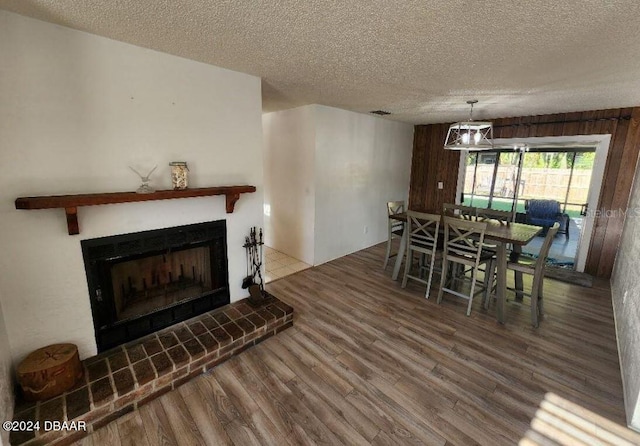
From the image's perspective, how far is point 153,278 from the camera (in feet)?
8.05

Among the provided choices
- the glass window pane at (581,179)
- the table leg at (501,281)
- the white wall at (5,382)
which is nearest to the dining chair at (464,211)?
the table leg at (501,281)

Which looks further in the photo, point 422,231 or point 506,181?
point 506,181

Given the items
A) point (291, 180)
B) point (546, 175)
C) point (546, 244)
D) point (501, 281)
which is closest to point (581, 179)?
point (546, 175)

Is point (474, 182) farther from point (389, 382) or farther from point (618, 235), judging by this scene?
point (389, 382)

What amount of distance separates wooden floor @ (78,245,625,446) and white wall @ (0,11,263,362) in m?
0.97

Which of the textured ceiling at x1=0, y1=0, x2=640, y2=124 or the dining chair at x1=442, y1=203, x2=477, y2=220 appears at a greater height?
the textured ceiling at x1=0, y1=0, x2=640, y2=124

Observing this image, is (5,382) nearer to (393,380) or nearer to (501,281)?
(393,380)

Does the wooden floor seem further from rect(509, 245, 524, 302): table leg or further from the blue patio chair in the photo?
the blue patio chair

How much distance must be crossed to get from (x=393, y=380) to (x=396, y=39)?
8.02 ft

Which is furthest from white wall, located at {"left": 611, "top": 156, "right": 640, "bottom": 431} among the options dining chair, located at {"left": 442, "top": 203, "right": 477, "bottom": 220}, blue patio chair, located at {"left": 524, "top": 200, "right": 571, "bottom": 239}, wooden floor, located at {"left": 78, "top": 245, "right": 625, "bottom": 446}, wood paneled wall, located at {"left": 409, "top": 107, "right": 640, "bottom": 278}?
blue patio chair, located at {"left": 524, "top": 200, "right": 571, "bottom": 239}

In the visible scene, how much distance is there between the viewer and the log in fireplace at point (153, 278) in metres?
2.14

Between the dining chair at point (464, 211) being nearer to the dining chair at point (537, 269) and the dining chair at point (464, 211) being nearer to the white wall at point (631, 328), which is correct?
the dining chair at point (537, 269)

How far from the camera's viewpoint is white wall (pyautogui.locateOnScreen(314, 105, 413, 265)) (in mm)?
4277

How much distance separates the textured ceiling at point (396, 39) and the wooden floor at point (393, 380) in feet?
7.88
